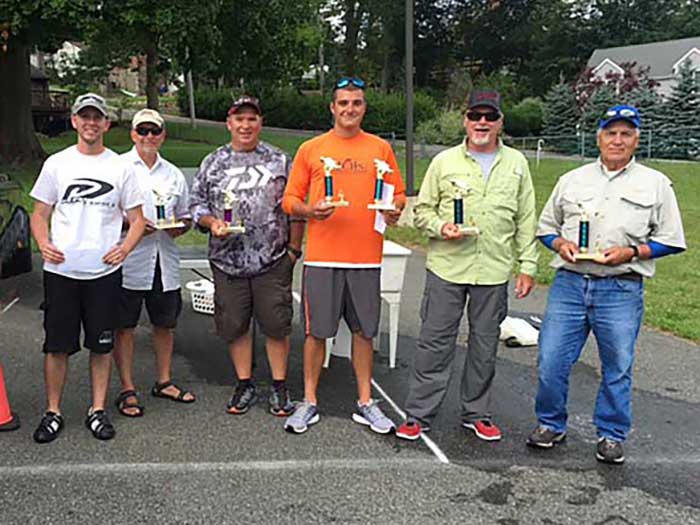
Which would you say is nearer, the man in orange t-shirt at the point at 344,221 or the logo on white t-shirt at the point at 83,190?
the logo on white t-shirt at the point at 83,190

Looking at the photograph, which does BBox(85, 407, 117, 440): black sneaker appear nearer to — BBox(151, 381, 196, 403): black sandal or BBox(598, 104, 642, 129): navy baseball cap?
BBox(151, 381, 196, 403): black sandal

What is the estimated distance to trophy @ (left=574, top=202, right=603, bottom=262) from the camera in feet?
12.4

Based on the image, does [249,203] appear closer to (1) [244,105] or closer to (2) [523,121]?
(1) [244,105]

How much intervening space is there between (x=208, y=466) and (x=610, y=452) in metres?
2.11

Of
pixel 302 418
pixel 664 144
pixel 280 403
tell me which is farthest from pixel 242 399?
pixel 664 144

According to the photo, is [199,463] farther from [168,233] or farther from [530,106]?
[530,106]

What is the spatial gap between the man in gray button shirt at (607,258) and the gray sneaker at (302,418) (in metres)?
1.29

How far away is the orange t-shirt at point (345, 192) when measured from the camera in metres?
4.17

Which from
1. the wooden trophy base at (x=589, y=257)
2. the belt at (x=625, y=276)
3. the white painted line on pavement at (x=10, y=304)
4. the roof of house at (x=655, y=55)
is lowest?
the white painted line on pavement at (x=10, y=304)

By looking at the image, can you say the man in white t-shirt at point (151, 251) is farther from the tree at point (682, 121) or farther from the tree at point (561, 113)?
the tree at point (561, 113)

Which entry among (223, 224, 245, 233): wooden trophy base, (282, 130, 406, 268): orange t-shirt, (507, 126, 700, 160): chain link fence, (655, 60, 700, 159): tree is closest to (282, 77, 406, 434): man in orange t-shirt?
(282, 130, 406, 268): orange t-shirt

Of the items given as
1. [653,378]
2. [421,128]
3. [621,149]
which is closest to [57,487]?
[621,149]

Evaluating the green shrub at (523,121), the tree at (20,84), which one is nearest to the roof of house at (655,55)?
the green shrub at (523,121)

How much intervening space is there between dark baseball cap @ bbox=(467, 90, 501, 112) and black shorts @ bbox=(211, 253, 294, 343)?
54.7 inches
